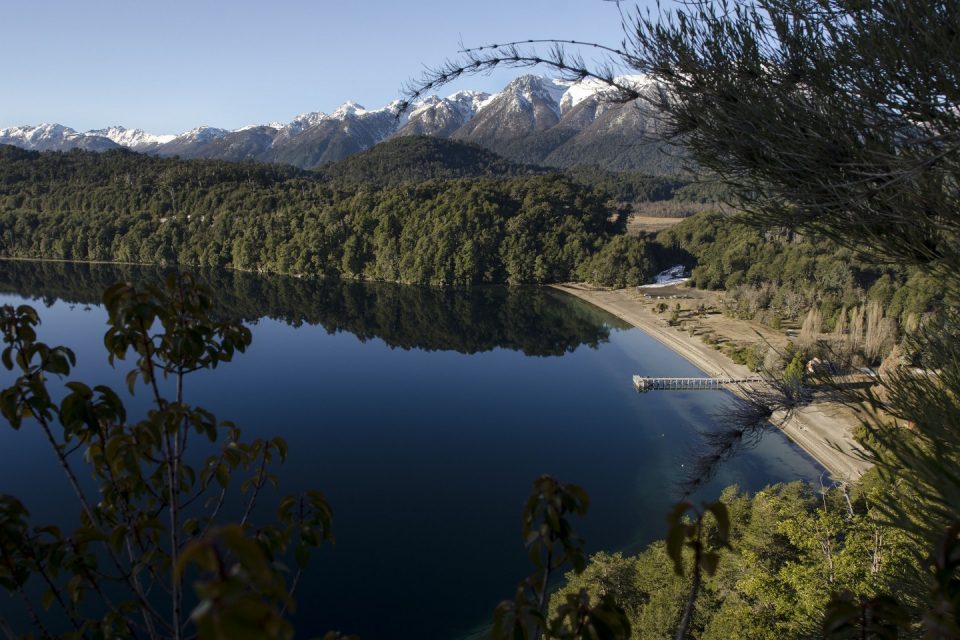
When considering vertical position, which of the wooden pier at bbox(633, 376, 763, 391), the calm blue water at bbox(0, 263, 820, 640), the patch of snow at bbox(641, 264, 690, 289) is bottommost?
the calm blue water at bbox(0, 263, 820, 640)

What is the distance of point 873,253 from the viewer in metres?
3.39

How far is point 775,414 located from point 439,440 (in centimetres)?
1337

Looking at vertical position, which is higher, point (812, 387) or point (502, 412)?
point (812, 387)

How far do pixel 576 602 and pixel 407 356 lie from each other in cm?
3026

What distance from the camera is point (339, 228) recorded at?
56.0 meters

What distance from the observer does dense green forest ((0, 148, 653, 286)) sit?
171ft

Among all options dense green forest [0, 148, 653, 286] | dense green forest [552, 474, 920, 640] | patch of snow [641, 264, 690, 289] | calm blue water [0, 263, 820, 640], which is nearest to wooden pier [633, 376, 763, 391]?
calm blue water [0, 263, 820, 640]

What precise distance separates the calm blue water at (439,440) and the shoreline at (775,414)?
0.73 metres

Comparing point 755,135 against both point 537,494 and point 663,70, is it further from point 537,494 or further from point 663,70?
point 537,494

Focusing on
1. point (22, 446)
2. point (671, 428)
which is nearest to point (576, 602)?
point (671, 428)

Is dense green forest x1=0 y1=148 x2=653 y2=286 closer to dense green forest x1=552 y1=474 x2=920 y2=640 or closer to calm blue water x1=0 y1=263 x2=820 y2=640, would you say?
calm blue water x1=0 y1=263 x2=820 y2=640

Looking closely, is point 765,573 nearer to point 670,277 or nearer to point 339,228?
point 670,277

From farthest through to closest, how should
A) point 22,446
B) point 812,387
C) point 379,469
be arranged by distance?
point 22,446
point 379,469
point 812,387

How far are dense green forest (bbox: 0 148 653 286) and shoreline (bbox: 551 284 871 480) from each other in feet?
17.0
